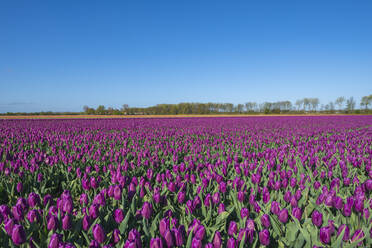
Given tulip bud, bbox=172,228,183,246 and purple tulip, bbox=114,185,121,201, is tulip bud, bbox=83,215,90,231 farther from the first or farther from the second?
tulip bud, bbox=172,228,183,246

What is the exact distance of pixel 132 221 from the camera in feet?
6.76

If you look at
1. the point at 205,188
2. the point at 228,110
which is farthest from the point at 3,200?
the point at 228,110

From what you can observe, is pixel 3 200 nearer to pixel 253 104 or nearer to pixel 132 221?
pixel 132 221

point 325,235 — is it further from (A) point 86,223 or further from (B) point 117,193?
(B) point 117,193

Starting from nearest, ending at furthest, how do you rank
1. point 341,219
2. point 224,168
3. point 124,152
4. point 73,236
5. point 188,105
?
point 73,236 → point 341,219 → point 224,168 → point 124,152 → point 188,105

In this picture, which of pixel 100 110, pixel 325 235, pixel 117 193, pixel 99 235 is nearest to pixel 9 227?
pixel 99 235

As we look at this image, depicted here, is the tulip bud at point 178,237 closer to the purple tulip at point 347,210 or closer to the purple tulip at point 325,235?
the purple tulip at point 325,235

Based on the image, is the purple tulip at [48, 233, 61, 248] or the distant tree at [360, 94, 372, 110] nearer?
the purple tulip at [48, 233, 61, 248]

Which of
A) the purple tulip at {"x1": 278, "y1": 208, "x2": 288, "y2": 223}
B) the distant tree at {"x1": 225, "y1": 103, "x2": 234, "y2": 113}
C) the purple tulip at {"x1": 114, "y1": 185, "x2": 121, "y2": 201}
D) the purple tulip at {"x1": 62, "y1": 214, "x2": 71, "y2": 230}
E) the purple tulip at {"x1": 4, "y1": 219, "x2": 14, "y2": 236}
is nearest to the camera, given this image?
the purple tulip at {"x1": 4, "y1": 219, "x2": 14, "y2": 236}

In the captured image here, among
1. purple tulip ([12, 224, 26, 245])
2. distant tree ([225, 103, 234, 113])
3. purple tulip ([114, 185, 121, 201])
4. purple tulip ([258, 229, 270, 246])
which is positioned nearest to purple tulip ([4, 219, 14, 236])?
purple tulip ([12, 224, 26, 245])

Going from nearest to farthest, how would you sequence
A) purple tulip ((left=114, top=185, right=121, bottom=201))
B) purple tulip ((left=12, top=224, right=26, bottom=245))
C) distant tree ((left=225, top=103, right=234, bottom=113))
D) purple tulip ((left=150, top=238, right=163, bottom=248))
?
purple tulip ((left=150, top=238, right=163, bottom=248)) < purple tulip ((left=12, top=224, right=26, bottom=245)) < purple tulip ((left=114, top=185, right=121, bottom=201)) < distant tree ((left=225, top=103, right=234, bottom=113))

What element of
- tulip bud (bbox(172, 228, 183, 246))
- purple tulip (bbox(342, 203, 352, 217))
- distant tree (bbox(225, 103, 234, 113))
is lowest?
purple tulip (bbox(342, 203, 352, 217))

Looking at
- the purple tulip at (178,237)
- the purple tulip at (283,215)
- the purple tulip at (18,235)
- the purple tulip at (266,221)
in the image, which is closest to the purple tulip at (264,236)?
the purple tulip at (266,221)

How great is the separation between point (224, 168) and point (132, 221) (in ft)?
6.54
